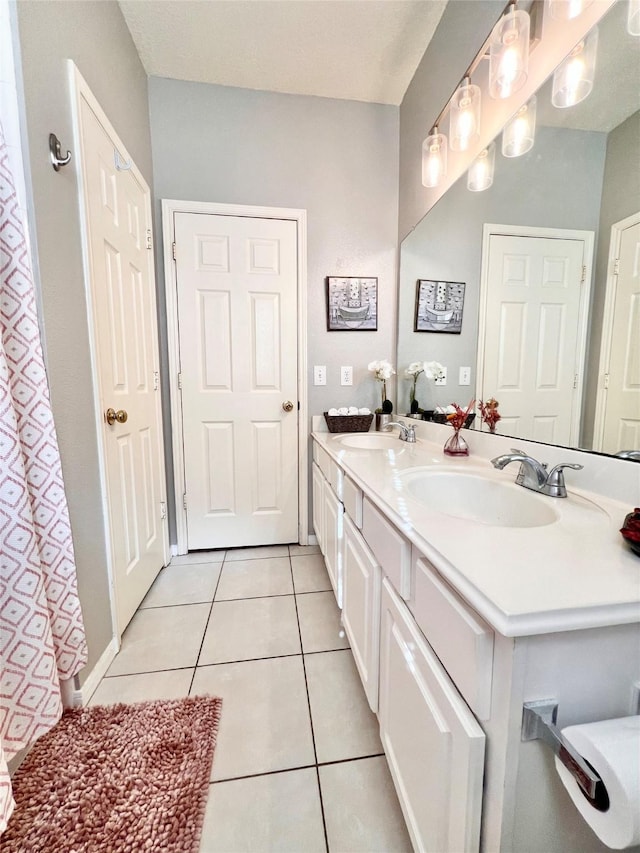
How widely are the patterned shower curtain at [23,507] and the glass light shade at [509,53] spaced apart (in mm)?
1429

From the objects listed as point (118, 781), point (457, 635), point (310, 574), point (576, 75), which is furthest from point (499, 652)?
point (310, 574)

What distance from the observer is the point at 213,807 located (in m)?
0.86

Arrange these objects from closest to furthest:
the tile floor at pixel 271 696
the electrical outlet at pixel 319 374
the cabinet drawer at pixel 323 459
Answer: the tile floor at pixel 271 696, the cabinet drawer at pixel 323 459, the electrical outlet at pixel 319 374

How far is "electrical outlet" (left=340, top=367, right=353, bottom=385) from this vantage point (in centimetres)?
221

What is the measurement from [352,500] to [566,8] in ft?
4.85

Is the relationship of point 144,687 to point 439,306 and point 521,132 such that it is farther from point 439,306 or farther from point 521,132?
point 521,132

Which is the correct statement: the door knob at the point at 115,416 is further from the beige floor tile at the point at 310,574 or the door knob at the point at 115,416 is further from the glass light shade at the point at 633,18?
the glass light shade at the point at 633,18

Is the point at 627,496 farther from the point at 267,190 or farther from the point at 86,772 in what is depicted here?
the point at 267,190

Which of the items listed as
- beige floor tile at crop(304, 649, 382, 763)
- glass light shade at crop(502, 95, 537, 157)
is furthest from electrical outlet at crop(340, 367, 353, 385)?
beige floor tile at crop(304, 649, 382, 763)

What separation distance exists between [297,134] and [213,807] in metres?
2.95

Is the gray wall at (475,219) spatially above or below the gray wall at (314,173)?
below

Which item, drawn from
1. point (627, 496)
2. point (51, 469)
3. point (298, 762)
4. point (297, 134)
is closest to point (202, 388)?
point (51, 469)

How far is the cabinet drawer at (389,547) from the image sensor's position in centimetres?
72

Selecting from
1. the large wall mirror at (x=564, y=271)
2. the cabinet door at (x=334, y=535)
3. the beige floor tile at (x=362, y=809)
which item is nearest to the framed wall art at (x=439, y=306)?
the large wall mirror at (x=564, y=271)
